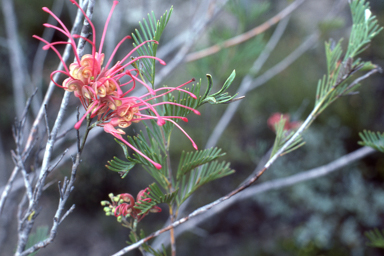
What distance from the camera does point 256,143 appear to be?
6.72 ft

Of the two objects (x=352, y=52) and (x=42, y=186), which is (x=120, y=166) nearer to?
(x=42, y=186)

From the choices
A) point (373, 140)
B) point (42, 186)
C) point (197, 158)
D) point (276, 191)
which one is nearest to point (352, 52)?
point (373, 140)

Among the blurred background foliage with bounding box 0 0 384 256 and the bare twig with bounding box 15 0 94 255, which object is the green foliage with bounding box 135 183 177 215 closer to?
the bare twig with bounding box 15 0 94 255

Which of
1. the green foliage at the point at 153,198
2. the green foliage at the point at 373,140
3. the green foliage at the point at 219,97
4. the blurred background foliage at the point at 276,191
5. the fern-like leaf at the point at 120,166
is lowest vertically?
the blurred background foliage at the point at 276,191

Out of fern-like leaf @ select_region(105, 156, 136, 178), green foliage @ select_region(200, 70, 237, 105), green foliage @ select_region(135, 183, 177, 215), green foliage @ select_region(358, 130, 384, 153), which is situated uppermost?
green foliage @ select_region(200, 70, 237, 105)

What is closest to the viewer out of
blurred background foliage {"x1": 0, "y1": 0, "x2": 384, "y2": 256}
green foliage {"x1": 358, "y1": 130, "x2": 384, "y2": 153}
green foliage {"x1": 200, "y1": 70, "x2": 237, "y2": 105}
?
green foliage {"x1": 200, "y1": 70, "x2": 237, "y2": 105}

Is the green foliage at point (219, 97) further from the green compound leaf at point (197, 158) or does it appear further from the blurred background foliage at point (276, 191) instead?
the blurred background foliage at point (276, 191)

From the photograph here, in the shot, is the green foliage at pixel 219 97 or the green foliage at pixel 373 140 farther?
the green foliage at pixel 373 140

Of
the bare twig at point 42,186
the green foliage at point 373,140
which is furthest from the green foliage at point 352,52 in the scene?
the bare twig at point 42,186

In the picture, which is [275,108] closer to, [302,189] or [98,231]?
[302,189]

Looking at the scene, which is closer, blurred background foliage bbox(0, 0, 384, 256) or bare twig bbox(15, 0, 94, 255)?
bare twig bbox(15, 0, 94, 255)

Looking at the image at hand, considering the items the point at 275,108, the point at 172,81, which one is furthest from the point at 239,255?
the point at 172,81

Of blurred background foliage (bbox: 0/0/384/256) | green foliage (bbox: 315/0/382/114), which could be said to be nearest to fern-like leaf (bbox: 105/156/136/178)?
green foliage (bbox: 315/0/382/114)

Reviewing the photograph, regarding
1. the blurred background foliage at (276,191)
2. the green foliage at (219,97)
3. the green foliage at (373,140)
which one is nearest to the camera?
the green foliage at (219,97)
